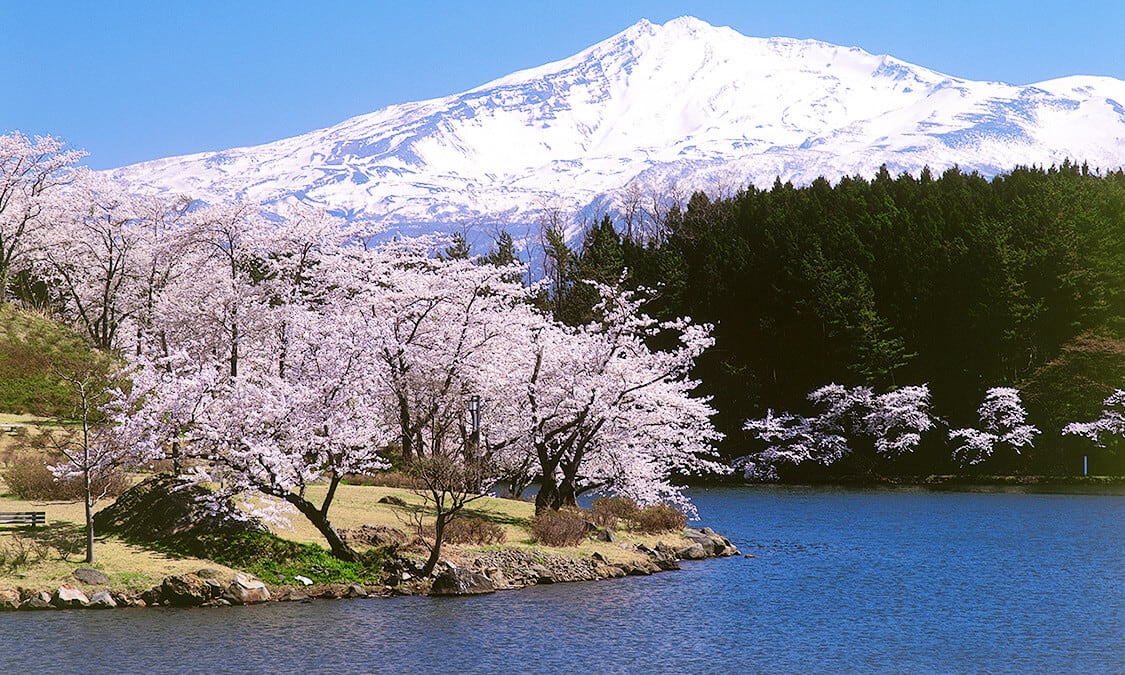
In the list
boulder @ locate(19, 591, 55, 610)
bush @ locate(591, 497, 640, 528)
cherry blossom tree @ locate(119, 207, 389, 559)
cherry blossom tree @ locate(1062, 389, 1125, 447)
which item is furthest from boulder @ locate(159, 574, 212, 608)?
cherry blossom tree @ locate(1062, 389, 1125, 447)

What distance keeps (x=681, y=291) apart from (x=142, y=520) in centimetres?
7401

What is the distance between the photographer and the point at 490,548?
39281 millimetres

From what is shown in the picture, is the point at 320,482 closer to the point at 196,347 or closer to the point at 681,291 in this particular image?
the point at 196,347

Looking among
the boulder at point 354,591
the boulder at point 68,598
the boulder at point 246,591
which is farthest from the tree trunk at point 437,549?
the boulder at point 68,598

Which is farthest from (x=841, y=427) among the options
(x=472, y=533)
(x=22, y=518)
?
(x=22, y=518)

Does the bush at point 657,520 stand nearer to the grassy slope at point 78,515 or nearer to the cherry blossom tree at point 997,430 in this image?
the grassy slope at point 78,515

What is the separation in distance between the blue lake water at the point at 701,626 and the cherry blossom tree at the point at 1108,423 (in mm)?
36815

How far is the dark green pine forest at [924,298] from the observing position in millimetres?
84812

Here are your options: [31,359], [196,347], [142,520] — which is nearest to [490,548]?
[142,520]

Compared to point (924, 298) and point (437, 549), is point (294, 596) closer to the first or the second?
point (437, 549)

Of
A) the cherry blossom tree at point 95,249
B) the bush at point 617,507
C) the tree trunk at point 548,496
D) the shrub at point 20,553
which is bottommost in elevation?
the shrub at point 20,553

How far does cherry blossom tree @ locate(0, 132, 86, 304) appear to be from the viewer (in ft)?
247

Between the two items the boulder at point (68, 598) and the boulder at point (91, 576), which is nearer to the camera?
the boulder at point (68, 598)

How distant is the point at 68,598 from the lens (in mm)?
31078
